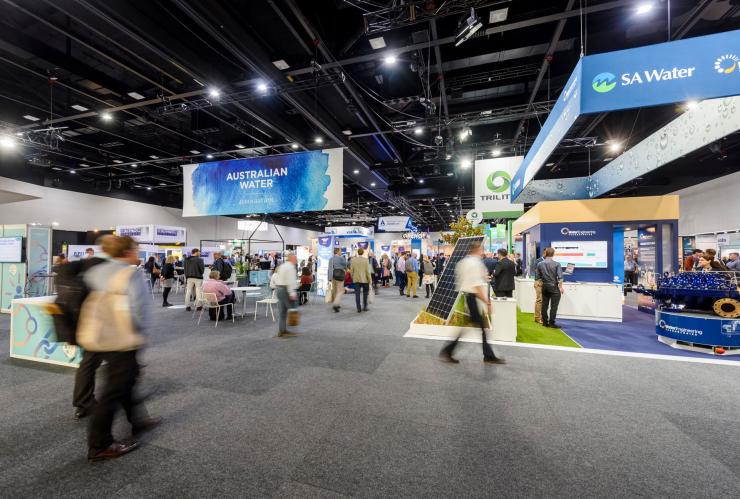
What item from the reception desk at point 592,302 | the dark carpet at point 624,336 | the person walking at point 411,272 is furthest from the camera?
the person walking at point 411,272

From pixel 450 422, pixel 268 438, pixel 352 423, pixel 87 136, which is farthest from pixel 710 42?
pixel 87 136

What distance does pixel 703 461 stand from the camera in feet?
6.86

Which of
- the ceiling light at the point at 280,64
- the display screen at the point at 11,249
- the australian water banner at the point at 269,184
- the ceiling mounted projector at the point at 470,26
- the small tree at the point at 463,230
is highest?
the ceiling light at the point at 280,64

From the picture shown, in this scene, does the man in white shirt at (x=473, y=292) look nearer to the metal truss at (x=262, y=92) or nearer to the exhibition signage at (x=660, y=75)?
the exhibition signage at (x=660, y=75)

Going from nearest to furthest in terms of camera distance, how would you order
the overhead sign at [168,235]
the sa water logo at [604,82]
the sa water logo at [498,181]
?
1. the sa water logo at [604,82]
2. the sa water logo at [498,181]
3. the overhead sign at [168,235]

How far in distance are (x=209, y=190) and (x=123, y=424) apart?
17.2 feet

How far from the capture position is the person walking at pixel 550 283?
227 inches

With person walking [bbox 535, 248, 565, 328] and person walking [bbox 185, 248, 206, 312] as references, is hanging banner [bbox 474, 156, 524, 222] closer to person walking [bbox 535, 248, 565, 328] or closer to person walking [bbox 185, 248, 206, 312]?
person walking [bbox 535, 248, 565, 328]

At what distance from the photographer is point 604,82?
2650 mm

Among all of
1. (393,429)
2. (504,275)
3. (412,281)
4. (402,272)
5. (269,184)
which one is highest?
(269,184)

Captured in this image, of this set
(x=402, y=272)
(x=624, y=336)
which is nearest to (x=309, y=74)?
(x=624, y=336)

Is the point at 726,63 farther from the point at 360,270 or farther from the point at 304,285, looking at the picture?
the point at 304,285

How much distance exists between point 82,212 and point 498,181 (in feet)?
52.1

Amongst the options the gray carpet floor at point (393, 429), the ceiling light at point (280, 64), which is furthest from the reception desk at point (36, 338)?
the ceiling light at point (280, 64)
